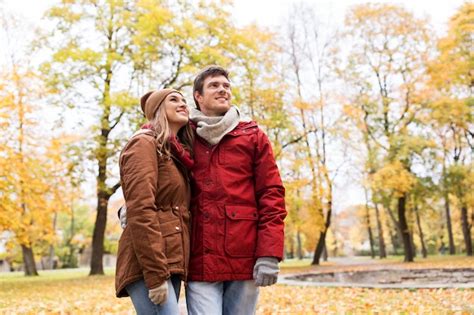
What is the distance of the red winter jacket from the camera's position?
9.66 feet

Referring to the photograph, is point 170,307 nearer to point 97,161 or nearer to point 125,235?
point 125,235

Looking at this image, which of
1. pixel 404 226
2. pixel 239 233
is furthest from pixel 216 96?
pixel 404 226

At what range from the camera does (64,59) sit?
1870 cm

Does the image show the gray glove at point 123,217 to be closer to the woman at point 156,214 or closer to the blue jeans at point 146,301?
the woman at point 156,214

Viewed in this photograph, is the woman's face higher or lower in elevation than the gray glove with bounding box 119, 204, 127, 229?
higher

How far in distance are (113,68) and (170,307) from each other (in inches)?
719

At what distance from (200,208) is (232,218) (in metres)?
0.21

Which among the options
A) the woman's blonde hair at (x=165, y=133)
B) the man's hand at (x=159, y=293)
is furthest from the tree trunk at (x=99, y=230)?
the man's hand at (x=159, y=293)

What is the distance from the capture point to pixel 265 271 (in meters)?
2.85

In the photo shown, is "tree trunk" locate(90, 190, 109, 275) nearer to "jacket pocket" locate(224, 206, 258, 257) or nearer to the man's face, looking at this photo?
the man's face

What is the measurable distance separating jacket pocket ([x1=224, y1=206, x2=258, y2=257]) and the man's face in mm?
650

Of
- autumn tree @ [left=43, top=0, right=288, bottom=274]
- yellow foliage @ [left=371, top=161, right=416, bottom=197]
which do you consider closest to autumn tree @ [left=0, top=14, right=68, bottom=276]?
autumn tree @ [left=43, top=0, right=288, bottom=274]

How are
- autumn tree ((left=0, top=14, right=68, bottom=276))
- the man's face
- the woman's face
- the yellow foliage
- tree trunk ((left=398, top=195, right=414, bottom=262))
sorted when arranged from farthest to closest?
tree trunk ((left=398, top=195, right=414, bottom=262)) < the yellow foliage < autumn tree ((left=0, top=14, right=68, bottom=276)) < the man's face < the woman's face

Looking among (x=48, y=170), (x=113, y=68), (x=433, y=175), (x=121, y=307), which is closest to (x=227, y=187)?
(x=121, y=307)
